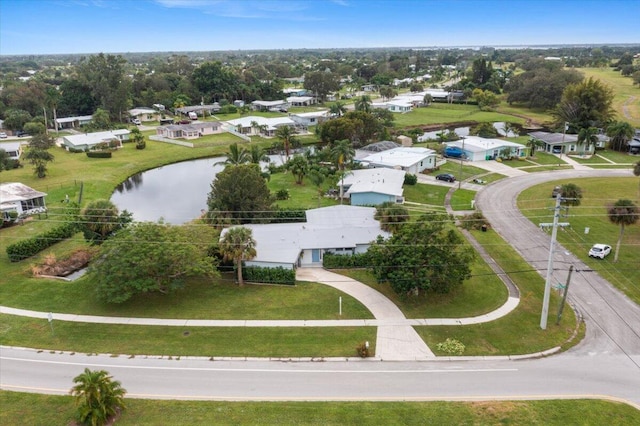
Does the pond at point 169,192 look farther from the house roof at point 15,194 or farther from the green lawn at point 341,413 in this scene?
the green lawn at point 341,413

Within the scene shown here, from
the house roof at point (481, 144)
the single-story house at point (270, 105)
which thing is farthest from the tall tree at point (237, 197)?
the single-story house at point (270, 105)

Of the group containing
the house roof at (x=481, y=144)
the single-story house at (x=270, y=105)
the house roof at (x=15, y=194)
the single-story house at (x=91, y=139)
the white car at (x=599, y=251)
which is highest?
the single-story house at (x=270, y=105)

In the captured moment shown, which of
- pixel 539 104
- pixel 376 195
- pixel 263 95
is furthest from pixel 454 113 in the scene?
pixel 376 195

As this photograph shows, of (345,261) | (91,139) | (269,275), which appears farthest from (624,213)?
(91,139)

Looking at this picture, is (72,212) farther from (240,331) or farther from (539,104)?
(539,104)

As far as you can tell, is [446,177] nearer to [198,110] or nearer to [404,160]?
[404,160]

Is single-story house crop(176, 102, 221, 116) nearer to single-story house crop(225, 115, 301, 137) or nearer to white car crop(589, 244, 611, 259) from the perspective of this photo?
single-story house crop(225, 115, 301, 137)
